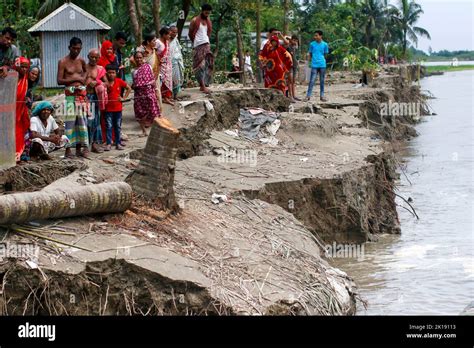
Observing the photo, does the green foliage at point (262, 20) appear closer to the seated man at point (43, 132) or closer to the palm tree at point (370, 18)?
the palm tree at point (370, 18)

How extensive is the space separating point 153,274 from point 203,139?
21.9 ft

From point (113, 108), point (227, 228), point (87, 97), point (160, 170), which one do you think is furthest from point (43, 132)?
point (227, 228)

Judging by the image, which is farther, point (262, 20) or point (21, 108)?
point (262, 20)

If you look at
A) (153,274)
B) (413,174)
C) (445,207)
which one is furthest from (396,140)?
(153,274)

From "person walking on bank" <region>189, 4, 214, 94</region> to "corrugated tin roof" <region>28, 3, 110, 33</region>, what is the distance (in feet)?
21.3

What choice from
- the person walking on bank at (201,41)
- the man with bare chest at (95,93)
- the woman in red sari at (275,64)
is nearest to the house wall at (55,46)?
the woman in red sari at (275,64)

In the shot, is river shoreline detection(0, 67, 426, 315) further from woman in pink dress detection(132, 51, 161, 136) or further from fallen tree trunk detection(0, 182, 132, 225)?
woman in pink dress detection(132, 51, 161, 136)

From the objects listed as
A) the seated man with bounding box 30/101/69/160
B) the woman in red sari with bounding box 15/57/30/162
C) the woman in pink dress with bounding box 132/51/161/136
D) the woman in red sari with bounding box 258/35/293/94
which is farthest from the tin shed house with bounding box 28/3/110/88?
the woman in red sari with bounding box 15/57/30/162

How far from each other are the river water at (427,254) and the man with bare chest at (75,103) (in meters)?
3.98

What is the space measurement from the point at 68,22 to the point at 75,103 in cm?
1139

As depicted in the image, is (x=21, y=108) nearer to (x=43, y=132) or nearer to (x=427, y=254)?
(x=43, y=132)

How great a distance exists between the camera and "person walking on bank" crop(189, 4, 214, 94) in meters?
16.6

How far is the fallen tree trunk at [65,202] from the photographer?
830cm

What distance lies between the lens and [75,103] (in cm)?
1191
